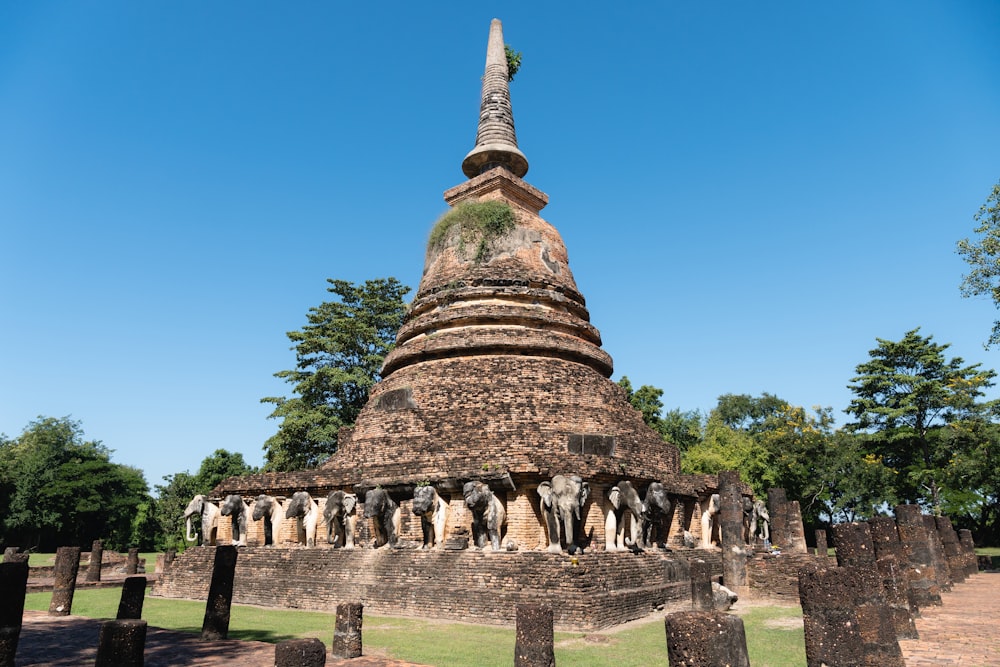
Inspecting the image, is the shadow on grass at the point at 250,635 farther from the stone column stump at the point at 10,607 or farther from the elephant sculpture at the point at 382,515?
the elephant sculpture at the point at 382,515

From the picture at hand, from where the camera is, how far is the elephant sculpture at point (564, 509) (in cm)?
1132

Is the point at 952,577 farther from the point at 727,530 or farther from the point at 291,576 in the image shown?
the point at 291,576

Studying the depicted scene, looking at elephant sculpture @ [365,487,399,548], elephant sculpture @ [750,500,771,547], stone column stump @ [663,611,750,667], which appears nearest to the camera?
stone column stump @ [663,611,750,667]

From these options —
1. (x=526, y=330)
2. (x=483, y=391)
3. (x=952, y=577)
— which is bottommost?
(x=952, y=577)

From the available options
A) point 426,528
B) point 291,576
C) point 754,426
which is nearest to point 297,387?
point 291,576

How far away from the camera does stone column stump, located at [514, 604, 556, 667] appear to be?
22.7 feet

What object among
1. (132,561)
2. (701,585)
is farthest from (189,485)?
(701,585)

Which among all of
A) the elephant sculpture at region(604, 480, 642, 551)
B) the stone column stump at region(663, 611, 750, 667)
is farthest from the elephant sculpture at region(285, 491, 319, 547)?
the stone column stump at region(663, 611, 750, 667)

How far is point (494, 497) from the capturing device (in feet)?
39.7

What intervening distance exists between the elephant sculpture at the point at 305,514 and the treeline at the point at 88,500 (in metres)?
23.9

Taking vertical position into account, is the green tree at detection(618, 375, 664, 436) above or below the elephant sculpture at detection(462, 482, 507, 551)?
above

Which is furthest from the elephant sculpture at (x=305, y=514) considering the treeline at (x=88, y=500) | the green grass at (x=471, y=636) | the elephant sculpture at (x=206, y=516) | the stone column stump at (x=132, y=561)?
the treeline at (x=88, y=500)

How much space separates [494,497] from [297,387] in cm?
1924

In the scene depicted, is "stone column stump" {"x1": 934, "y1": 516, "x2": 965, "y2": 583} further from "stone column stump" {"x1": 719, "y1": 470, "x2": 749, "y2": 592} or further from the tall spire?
the tall spire
